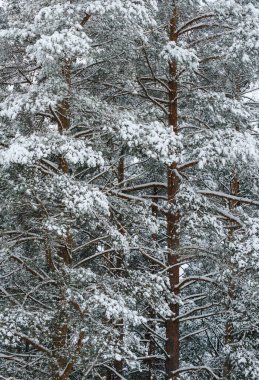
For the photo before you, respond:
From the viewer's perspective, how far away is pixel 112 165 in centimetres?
789

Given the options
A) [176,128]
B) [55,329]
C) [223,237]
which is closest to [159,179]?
[176,128]

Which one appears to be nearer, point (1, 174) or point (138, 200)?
point (1, 174)

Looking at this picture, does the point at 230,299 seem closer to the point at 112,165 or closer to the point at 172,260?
the point at 172,260

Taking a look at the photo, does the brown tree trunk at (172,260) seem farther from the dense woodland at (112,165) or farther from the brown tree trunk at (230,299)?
the brown tree trunk at (230,299)

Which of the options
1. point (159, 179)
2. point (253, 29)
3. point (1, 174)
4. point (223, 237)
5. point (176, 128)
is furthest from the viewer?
point (159, 179)

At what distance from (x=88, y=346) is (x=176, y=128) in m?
4.40

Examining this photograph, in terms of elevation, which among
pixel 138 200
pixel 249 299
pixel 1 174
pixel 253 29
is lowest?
pixel 249 299

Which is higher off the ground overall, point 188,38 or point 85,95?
point 188,38

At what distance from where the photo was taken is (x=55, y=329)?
7.40 meters

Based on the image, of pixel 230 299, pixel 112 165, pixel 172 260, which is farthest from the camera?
pixel 172 260

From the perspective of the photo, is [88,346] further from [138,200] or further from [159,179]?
[159,179]

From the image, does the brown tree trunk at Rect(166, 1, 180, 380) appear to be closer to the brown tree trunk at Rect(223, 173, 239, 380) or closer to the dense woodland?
the dense woodland

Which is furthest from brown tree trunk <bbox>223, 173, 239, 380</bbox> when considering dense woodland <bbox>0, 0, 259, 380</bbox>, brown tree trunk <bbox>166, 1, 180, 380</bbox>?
brown tree trunk <bbox>166, 1, 180, 380</bbox>

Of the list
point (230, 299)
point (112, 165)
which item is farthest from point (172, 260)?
point (112, 165)
